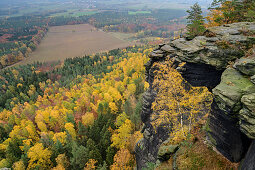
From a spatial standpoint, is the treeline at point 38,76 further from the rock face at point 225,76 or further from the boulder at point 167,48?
the rock face at point 225,76

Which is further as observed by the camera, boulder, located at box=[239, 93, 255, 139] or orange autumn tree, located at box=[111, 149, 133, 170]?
orange autumn tree, located at box=[111, 149, 133, 170]

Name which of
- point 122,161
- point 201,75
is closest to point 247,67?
point 201,75

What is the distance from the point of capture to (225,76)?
15586 mm

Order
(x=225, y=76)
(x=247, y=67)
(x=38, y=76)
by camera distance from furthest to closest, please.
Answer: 1. (x=38, y=76)
2. (x=225, y=76)
3. (x=247, y=67)

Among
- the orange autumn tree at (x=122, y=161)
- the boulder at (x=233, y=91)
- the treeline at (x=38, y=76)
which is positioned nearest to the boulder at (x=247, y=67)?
the boulder at (x=233, y=91)

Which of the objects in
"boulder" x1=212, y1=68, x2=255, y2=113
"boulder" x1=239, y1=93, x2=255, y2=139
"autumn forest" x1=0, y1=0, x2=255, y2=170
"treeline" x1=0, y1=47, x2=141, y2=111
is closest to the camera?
"boulder" x1=239, y1=93, x2=255, y2=139

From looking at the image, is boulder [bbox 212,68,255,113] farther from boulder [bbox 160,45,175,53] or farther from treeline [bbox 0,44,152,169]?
treeline [bbox 0,44,152,169]

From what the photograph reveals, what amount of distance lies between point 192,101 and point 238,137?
6.26 metres

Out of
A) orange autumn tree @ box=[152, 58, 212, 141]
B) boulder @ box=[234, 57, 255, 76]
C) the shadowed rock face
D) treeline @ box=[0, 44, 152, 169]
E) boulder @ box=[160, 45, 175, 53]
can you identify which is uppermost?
boulder @ box=[160, 45, 175, 53]

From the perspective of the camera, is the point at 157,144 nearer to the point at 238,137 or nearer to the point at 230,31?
the point at 238,137

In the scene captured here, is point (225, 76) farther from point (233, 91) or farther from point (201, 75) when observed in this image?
point (201, 75)

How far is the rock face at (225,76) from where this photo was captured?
12805 mm

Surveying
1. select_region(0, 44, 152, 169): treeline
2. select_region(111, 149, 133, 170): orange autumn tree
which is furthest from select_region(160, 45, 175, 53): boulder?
select_region(111, 149, 133, 170): orange autumn tree

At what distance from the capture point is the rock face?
1280 cm
